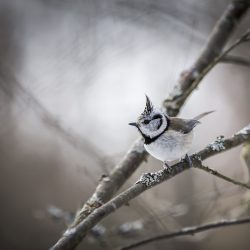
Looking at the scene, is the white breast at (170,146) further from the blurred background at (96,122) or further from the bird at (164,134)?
the blurred background at (96,122)

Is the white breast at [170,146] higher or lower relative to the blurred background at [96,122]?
lower

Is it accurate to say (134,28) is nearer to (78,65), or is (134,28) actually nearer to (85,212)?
A: (78,65)

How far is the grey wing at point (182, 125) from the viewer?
2.12 m

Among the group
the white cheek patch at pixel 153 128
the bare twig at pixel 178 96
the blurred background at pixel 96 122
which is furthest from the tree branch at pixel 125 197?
the blurred background at pixel 96 122

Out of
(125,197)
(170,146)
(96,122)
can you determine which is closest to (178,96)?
(170,146)

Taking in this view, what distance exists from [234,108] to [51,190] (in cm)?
237

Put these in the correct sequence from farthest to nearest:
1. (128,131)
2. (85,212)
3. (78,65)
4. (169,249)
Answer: (128,131) → (169,249) → (78,65) → (85,212)

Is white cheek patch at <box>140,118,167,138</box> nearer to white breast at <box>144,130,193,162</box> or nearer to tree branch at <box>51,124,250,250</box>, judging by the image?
white breast at <box>144,130,193,162</box>

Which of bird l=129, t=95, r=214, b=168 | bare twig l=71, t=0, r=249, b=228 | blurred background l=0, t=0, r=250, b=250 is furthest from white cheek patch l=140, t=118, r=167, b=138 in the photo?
blurred background l=0, t=0, r=250, b=250

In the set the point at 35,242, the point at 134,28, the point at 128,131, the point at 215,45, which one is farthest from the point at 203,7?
the point at 35,242

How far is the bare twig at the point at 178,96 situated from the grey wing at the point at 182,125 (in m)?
0.23

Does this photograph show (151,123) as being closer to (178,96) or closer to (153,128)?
(153,128)

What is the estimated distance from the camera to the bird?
203cm

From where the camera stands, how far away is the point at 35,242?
5.00 metres
